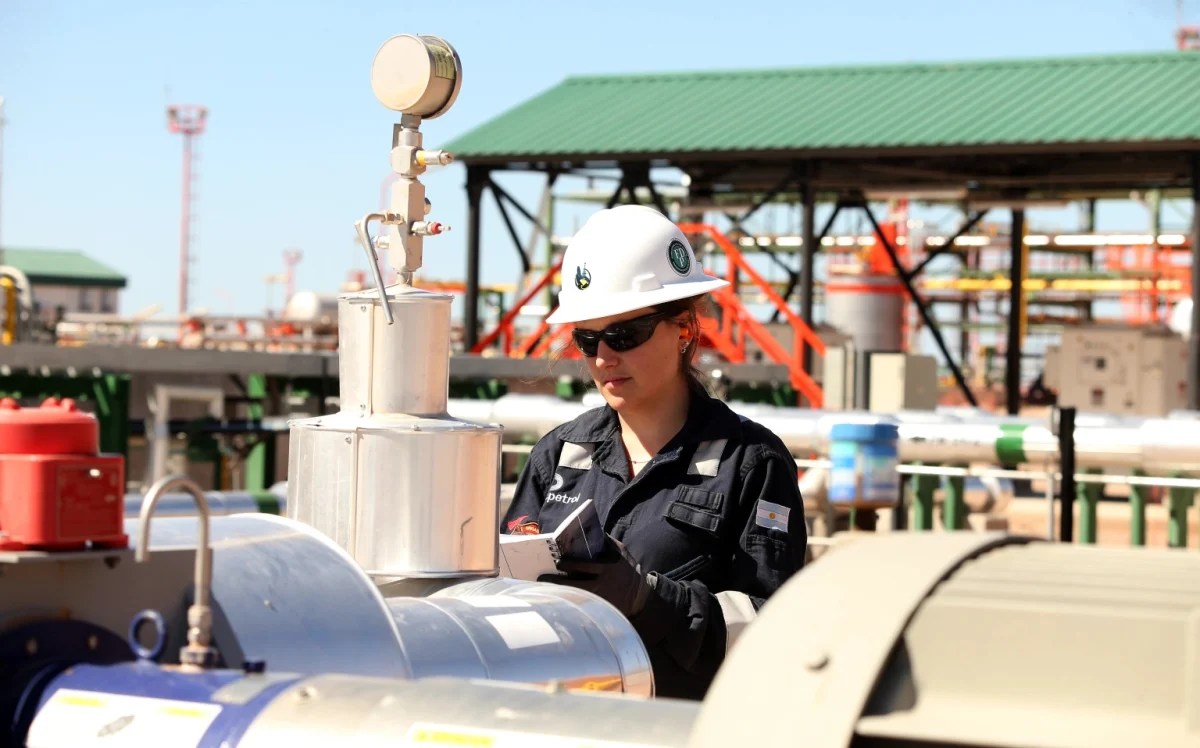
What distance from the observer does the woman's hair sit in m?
3.48

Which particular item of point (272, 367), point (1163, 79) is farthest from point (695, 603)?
point (1163, 79)

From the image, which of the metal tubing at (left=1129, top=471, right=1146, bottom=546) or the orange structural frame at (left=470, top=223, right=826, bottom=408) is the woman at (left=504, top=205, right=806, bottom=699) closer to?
the metal tubing at (left=1129, top=471, right=1146, bottom=546)

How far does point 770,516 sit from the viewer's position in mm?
3223

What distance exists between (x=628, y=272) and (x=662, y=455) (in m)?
0.38

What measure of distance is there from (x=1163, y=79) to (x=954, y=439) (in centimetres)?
1320

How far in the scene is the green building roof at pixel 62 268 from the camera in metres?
56.3

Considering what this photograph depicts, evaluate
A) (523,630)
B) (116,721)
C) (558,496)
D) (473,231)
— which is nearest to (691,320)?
(558,496)

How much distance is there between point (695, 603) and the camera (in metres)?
2.90

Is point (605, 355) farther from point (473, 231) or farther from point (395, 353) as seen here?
point (473, 231)

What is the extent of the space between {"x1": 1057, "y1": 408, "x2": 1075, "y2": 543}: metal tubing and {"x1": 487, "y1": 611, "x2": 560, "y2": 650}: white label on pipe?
602 cm

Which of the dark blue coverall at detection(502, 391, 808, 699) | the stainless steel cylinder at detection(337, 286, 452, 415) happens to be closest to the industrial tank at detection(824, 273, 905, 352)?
the dark blue coverall at detection(502, 391, 808, 699)

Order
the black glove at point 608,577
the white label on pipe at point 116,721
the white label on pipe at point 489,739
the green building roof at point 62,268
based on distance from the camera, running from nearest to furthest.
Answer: the white label on pipe at point 489,739 < the white label on pipe at point 116,721 < the black glove at point 608,577 < the green building roof at point 62,268

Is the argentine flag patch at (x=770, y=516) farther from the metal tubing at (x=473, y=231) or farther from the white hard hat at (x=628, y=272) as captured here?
the metal tubing at (x=473, y=231)

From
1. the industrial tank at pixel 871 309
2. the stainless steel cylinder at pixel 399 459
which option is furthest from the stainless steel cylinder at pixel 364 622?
the industrial tank at pixel 871 309
